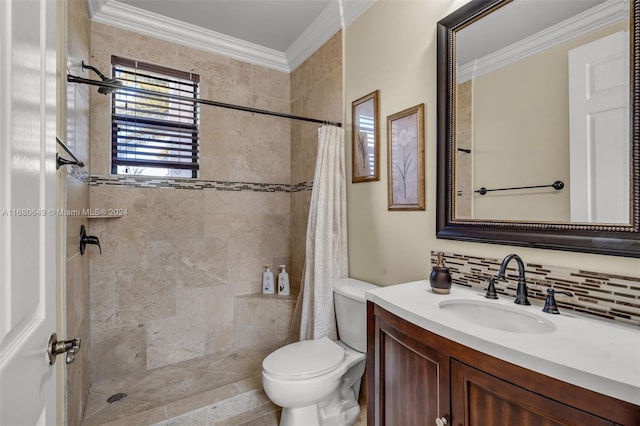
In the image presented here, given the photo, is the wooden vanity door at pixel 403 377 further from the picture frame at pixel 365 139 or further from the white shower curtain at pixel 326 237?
the picture frame at pixel 365 139

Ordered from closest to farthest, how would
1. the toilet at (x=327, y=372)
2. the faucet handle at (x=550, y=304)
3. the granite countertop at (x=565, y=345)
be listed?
the granite countertop at (x=565, y=345) < the faucet handle at (x=550, y=304) < the toilet at (x=327, y=372)

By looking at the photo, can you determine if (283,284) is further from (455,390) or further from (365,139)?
(455,390)

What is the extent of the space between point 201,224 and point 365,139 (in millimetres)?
1451

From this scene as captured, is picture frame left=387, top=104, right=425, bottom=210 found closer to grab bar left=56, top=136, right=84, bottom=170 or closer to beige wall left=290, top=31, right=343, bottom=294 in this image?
beige wall left=290, top=31, right=343, bottom=294

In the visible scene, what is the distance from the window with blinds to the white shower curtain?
1.12 metres

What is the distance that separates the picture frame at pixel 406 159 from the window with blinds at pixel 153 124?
1560 mm

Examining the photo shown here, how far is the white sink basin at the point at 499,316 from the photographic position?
38.2 inches

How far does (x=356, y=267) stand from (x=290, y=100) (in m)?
1.74

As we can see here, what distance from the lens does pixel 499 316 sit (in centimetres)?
109

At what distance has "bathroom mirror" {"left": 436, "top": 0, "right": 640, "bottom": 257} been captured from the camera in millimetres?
920

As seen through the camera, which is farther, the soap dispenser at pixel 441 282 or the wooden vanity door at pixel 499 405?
the soap dispenser at pixel 441 282

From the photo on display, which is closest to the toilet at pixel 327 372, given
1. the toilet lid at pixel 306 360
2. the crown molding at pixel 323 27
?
the toilet lid at pixel 306 360

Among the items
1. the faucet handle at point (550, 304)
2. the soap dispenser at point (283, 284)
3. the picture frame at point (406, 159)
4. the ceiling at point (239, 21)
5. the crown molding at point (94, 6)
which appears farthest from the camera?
the soap dispenser at point (283, 284)

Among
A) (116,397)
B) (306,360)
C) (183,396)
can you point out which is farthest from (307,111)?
(116,397)
